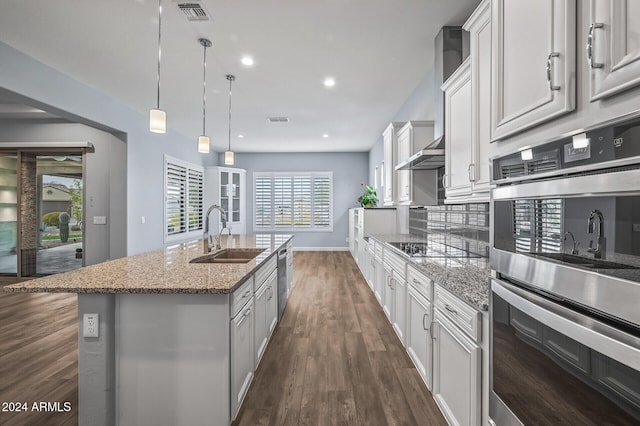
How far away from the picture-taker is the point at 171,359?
172cm

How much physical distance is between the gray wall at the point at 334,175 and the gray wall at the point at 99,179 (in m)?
4.27

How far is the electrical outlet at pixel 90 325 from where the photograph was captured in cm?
170

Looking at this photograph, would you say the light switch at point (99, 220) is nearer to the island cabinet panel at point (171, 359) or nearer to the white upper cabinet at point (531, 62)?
the island cabinet panel at point (171, 359)

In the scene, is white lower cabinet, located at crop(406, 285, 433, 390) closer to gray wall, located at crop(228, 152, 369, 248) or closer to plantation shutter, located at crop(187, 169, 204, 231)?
plantation shutter, located at crop(187, 169, 204, 231)

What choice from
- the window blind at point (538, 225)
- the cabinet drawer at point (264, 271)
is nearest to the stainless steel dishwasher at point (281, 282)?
the cabinet drawer at point (264, 271)

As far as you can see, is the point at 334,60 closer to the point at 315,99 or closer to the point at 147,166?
the point at 315,99

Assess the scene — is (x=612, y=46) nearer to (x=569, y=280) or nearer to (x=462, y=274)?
(x=569, y=280)

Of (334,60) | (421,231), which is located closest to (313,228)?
(421,231)

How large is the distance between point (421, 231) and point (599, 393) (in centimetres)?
364

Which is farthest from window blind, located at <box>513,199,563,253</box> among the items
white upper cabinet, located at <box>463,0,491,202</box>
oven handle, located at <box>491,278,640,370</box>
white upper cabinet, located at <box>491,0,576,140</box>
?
white upper cabinet, located at <box>463,0,491,202</box>

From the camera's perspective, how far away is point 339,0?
2.58 m

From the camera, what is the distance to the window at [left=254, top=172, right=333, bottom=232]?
9422 millimetres

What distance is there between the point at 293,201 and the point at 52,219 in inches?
213

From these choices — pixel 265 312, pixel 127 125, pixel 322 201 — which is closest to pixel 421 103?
pixel 265 312
